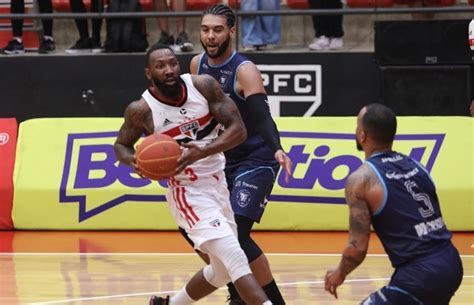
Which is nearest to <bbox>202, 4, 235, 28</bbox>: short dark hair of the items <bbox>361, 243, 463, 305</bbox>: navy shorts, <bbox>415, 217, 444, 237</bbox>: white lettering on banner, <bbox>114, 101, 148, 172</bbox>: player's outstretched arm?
<bbox>114, 101, 148, 172</bbox>: player's outstretched arm

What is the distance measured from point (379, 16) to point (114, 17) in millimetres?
3427

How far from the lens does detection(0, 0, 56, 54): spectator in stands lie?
14703 mm

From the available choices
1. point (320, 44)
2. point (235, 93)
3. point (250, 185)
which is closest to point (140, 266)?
point (250, 185)

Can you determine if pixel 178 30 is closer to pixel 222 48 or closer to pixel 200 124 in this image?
pixel 222 48

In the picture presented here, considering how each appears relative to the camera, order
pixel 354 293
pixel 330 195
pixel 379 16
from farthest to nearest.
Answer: pixel 379 16 → pixel 330 195 → pixel 354 293

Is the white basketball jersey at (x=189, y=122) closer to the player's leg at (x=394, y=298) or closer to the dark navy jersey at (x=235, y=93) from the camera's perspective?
the dark navy jersey at (x=235, y=93)

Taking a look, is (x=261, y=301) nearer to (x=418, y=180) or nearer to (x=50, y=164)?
(x=418, y=180)

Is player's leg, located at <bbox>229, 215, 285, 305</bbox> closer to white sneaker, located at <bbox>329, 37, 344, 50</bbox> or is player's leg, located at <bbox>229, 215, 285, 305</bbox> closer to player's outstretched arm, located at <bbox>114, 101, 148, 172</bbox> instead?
player's outstretched arm, located at <bbox>114, 101, 148, 172</bbox>

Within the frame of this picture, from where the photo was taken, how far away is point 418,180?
5.71 m

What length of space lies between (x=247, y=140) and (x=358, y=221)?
8.34ft

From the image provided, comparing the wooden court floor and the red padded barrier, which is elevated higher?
the red padded barrier

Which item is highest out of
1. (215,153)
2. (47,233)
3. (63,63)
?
(215,153)

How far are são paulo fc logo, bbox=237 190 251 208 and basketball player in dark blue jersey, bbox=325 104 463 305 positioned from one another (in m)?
2.18

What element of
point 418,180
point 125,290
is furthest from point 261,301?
point 125,290
